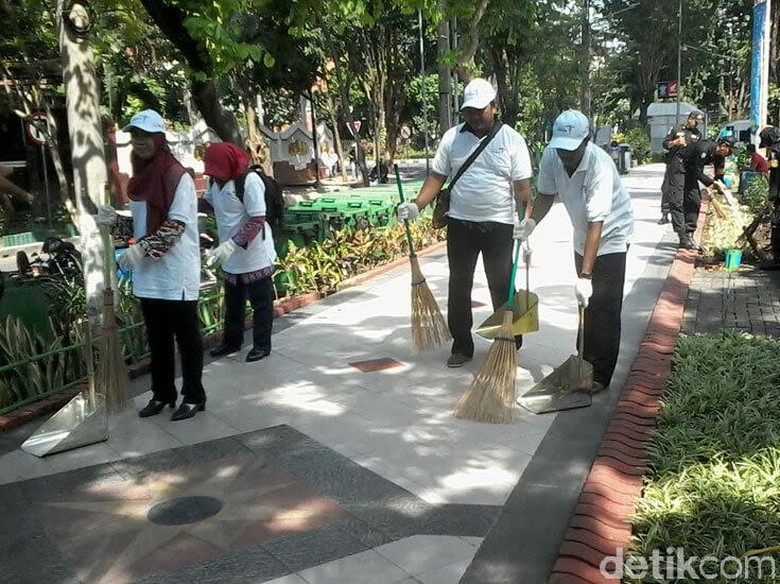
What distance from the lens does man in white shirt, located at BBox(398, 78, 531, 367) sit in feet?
15.9

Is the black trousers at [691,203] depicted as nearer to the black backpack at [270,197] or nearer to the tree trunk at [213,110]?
the tree trunk at [213,110]

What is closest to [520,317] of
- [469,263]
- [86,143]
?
[469,263]

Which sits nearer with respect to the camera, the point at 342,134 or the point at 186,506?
the point at 186,506

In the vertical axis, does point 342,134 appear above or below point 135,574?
above

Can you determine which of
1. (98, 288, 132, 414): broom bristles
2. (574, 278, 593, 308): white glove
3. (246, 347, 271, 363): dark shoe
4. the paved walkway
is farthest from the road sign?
(574, 278, 593, 308): white glove

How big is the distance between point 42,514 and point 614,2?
47.6 m

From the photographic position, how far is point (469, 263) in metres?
5.09

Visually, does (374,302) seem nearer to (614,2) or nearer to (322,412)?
(322,412)

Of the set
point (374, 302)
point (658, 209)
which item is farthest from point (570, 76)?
point (374, 302)

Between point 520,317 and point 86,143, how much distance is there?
3.24 metres

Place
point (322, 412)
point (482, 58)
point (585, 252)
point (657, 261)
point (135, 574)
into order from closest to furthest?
1. point (135, 574)
2. point (585, 252)
3. point (322, 412)
4. point (657, 261)
5. point (482, 58)

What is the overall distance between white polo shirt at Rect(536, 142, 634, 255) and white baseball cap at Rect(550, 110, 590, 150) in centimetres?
10

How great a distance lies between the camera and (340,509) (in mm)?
3342

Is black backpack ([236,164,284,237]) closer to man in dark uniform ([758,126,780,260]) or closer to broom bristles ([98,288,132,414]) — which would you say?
broom bristles ([98,288,132,414])
